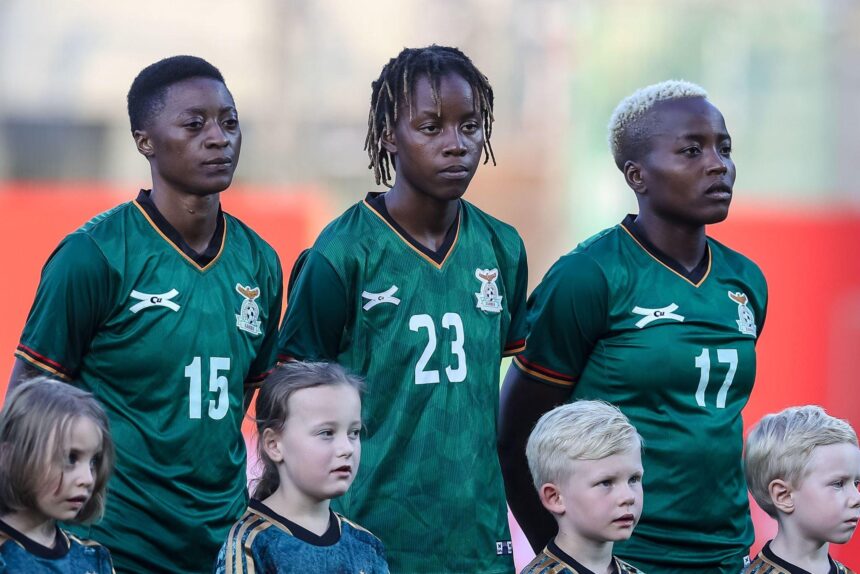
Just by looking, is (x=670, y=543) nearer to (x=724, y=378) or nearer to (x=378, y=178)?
(x=724, y=378)

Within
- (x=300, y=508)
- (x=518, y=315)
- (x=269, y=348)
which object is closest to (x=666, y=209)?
(x=518, y=315)

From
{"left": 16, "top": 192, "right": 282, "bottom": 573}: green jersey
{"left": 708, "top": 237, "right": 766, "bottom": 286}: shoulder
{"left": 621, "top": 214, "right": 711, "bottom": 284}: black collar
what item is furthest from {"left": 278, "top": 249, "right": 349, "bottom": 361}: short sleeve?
{"left": 708, "top": 237, "right": 766, "bottom": 286}: shoulder

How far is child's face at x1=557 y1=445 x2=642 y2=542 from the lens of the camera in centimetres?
337

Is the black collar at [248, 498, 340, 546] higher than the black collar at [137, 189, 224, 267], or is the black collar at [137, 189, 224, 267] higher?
the black collar at [137, 189, 224, 267]

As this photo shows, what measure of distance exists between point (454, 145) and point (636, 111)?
754 mm

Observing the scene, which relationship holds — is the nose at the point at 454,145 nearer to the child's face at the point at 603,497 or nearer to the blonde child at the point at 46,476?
the child's face at the point at 603,497

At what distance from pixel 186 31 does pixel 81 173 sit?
1783mm

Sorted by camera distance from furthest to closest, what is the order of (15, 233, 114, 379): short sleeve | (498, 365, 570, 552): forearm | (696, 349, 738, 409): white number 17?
(498, 365, 570, 552): forearm → (696, 349, 738, 409): white number 17 → (15, 233, 114, 379): short sleeve

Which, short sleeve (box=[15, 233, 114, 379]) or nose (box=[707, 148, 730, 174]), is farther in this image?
nose (box=[707, 148, 730, 174])

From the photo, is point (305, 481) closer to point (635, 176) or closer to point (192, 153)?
point (192, 153)

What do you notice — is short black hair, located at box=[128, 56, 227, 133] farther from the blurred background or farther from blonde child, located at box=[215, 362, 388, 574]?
the blurred background

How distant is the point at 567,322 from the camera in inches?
151

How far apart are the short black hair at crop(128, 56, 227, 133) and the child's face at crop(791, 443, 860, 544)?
5.95ft

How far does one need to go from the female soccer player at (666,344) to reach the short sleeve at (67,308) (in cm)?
120
